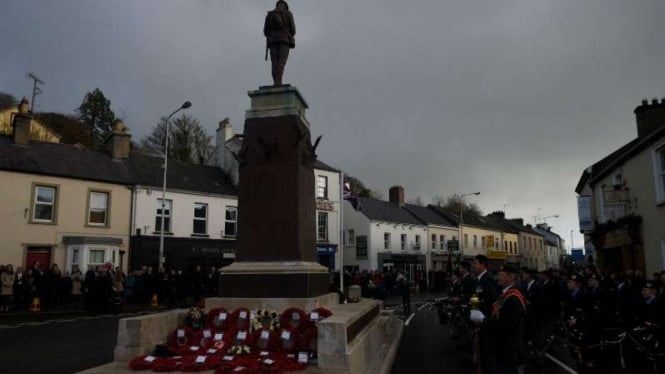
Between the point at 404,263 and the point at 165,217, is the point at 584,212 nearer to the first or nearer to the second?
the point at 404,263

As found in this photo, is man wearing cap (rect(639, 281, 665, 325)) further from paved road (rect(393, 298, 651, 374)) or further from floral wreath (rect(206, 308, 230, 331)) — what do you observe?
floral wreath (rect(206, 308, 230, 331))

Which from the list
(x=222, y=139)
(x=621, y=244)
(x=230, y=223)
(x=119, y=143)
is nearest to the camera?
(x=621, y=244)

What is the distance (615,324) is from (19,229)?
24602mm

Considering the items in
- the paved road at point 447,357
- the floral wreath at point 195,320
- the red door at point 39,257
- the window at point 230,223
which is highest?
the window at point 230,223

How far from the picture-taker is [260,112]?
31.9ft

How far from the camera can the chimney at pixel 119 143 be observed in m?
30.1

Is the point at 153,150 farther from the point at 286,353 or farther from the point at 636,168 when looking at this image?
the point at 286,353

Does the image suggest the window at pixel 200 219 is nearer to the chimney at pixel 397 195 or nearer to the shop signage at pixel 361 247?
the shop signage at pixel 361 247

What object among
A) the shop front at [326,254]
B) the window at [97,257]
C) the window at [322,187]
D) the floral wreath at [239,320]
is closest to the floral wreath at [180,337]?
the floral wreath at [239,320]

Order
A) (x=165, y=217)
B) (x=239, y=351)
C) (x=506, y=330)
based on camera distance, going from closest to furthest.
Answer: (x=506, y=330)
(x=239, y=351)
(x=165, y=217)

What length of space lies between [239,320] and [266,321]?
1.61 feet

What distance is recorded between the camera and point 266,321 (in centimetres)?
792

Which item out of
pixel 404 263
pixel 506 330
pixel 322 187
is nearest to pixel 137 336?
pixel 506 330

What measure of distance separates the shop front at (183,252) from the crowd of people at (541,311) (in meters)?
19.4
